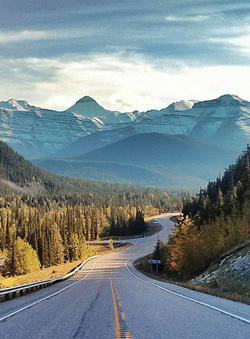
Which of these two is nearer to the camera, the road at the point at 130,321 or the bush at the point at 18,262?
the road at the point at 130,321

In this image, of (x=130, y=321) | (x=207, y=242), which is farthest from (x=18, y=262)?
(x=130, y=321)

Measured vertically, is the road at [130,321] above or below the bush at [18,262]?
above

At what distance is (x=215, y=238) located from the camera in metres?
55.1

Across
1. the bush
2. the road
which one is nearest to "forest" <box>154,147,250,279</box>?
the road

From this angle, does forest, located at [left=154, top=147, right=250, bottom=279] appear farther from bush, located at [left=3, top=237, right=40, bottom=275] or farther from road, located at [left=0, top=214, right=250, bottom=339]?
bush, located at [left=3, top=237, right=40, bottom=275]

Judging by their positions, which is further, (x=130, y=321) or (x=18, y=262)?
(x=18, y=262)

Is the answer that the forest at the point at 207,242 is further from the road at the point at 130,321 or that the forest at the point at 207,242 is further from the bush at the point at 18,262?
the bush at the point at 18,262

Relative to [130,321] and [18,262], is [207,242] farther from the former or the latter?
[18,262]

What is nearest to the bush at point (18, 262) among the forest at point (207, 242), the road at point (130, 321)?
the forest at point (207, 242)

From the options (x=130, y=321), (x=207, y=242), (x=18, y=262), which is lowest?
(x=18, y=262)

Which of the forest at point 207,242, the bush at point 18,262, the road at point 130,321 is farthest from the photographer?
the bush at point 18,262

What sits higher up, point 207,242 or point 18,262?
point 207,242

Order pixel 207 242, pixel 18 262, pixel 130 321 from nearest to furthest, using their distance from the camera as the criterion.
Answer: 1. pixel 130 321
2. pixel 207 242
3. pixel 18 262

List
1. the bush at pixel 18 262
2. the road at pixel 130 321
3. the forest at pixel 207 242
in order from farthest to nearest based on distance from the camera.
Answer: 1. the bush at pixel 18 262
2. the forest at pixel 207 242
3. the road at pixel 130 321
